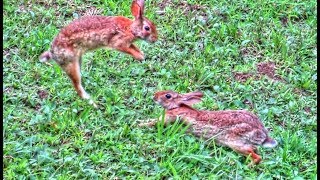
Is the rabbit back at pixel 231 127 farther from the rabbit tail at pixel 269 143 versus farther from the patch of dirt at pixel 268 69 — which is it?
the patch of dirt at pixel 268 69

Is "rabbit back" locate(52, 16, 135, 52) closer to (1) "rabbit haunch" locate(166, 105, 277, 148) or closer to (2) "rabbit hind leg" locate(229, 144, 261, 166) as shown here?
(1) "rabbit haunch" locate(166, 105, 277, 148)

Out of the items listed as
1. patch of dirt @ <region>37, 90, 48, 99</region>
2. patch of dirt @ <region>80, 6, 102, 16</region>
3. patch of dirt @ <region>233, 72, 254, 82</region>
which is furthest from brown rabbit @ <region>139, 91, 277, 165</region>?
patch of dirt @ <region>80, 6, 102, 16</region>

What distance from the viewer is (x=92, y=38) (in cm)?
625

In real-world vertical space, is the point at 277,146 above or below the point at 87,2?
below

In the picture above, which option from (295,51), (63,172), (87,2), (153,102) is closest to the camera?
(63,172)

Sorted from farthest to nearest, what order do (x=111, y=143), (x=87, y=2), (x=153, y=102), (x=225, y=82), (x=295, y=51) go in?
(x=87, y=2) → (x=295, y=51) → (x=225, y=82) → (x=153, y=102) → (x=111, y=143)

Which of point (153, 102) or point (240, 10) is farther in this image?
point (240, 10)

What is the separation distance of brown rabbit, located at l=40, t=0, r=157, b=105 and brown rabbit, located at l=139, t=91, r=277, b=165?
0.47m

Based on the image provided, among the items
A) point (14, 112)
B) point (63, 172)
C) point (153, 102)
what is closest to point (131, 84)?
point (153, 102)

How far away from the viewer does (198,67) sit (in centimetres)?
723

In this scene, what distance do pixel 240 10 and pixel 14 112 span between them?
9.93 feet

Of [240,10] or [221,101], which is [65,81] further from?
[240,10]

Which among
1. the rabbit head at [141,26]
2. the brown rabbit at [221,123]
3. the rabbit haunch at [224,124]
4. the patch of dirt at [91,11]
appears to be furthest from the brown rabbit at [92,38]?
the patch of dirt at [91,11]

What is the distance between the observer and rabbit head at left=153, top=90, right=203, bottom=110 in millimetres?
6211
